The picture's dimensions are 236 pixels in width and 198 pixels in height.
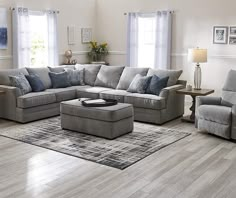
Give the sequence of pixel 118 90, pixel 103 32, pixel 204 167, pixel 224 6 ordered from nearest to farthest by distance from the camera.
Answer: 1. pixel 204 167
2. pixel 118 90
3. pixel 224 6
4. pixel 103 32

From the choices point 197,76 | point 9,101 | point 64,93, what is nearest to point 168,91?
point 197,76

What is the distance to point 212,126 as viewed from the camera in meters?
5.28

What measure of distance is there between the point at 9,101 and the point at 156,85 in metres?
2.65

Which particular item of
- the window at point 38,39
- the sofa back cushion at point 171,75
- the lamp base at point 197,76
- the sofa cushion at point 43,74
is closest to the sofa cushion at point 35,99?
the sofa cushion at point 43,74

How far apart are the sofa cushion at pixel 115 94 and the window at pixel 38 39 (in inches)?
83.6

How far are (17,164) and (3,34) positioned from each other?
380cm

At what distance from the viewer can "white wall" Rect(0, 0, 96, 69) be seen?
7.32 metres

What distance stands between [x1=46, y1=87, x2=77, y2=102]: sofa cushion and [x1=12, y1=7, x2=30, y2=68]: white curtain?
1.20 metres

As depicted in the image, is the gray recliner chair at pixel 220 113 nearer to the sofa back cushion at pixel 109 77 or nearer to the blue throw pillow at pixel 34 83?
the sofa back cushion at pixel 109 77

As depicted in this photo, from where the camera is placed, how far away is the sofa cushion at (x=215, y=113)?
5070mm

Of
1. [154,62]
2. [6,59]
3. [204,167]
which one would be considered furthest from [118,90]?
[204,167]

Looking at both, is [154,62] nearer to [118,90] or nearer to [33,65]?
[118,90]

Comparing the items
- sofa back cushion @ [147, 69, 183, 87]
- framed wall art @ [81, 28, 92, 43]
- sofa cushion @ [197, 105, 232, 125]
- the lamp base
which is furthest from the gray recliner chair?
framed wall art @ [81, 28, 92, 43]

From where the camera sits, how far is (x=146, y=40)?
8.64 meters
